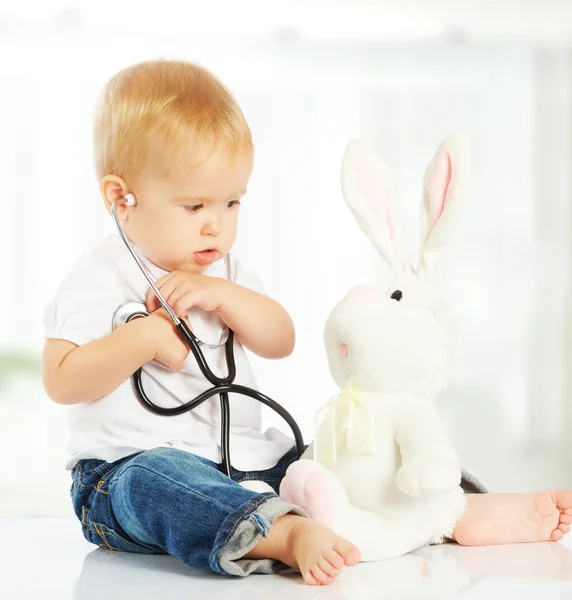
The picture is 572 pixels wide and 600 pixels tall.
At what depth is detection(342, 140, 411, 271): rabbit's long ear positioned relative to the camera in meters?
1.07

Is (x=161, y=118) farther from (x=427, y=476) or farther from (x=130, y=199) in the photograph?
(x=427, y=476)

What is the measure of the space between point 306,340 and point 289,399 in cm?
25

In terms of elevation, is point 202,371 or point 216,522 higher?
point 202,371

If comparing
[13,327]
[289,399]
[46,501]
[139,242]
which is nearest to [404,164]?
[289,399]

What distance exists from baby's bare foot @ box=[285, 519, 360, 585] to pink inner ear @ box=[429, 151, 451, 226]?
414mm

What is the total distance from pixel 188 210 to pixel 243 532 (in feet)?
1.47

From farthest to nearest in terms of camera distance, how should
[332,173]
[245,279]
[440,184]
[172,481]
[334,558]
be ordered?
[332,173]
[245,279]
[440,184]
[172,481]
[334,558]

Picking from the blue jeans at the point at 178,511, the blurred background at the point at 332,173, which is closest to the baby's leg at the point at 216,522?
the blue jeans at the point at 178,511

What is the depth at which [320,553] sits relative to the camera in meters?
0.84

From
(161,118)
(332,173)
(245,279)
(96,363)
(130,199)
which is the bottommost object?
(96,363)

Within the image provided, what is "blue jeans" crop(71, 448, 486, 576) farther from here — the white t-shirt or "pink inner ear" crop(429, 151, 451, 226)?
"pink inner ear" crop(429, 151, 451, 226)

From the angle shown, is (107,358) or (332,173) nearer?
(107,358)

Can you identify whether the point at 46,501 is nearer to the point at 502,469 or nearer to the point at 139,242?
the point at 502,469

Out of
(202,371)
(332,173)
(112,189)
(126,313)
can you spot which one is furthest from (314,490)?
(332,173)
